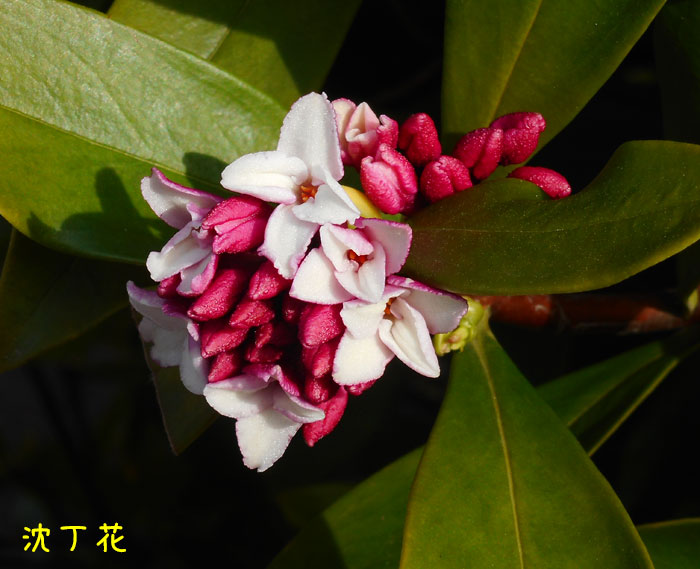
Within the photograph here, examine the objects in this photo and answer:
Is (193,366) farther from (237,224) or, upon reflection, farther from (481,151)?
(481,151)

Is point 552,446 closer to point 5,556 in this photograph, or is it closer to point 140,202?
point 140,202

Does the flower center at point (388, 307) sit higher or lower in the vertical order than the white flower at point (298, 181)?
lower

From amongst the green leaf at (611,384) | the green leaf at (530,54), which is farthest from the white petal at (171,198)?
the green leaf at (611,384)

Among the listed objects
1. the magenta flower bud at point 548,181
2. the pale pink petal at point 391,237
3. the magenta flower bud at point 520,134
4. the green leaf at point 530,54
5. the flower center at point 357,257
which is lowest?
the flower center at point 357,257

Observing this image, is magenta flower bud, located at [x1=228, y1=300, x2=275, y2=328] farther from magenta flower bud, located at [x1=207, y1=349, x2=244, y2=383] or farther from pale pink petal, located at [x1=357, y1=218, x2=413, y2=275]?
pale pink petal, located at [x1=357, y1=218, x2=413, y2=275]

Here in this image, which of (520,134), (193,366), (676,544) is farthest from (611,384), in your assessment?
(193,366)

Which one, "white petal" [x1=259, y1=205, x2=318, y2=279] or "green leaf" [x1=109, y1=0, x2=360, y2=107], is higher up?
"green leaf" [x1=109, y1=0, x2=360, y2=107]

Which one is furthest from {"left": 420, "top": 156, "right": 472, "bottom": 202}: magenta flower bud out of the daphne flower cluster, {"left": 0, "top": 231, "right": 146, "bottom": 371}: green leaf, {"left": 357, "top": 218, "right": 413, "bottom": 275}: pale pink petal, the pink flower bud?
{"left": 0, "top": 231, "right": 146, "bottom": 371}: green leaf

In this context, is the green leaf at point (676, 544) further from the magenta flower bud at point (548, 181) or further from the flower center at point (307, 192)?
the flower center at point (307, 192)
